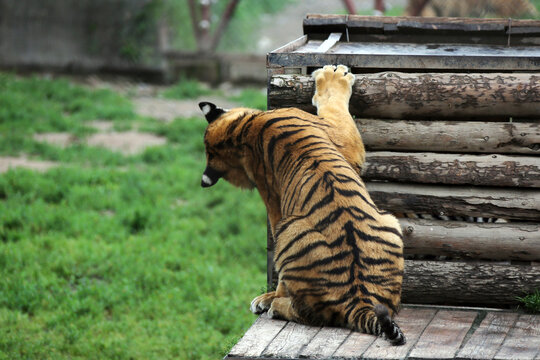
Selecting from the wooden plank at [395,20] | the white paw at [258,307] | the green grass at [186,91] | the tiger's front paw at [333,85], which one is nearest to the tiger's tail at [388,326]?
the white paw at [258,307]

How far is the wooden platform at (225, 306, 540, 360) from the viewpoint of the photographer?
323 centimetres

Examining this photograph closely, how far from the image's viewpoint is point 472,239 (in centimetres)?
415

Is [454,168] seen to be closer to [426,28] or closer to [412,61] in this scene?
[412,61]

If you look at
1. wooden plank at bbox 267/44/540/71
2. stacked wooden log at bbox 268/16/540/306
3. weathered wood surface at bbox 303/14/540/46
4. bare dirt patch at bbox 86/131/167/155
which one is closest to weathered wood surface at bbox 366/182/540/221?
stacked wooden log at bbox 268/16/540/306

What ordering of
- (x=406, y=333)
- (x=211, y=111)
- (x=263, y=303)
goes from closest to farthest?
(x=406, y=333) < (x=263, y=303) < (x=211, y=111)

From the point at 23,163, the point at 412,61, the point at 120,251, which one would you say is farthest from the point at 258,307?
the point at 23,163

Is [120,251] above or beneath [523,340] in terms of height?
beneath

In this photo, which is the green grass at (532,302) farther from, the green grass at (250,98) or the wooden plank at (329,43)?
the green grass at (250,98)

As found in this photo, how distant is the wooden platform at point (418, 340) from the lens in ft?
10.6

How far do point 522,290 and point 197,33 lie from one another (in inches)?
433

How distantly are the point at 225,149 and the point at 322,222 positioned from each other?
0.89 metres

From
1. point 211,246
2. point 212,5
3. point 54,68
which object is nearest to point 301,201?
point 211,246

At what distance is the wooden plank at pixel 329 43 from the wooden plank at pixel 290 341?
5.62 feet

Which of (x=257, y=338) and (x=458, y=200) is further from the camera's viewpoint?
(x=458, y=200)
